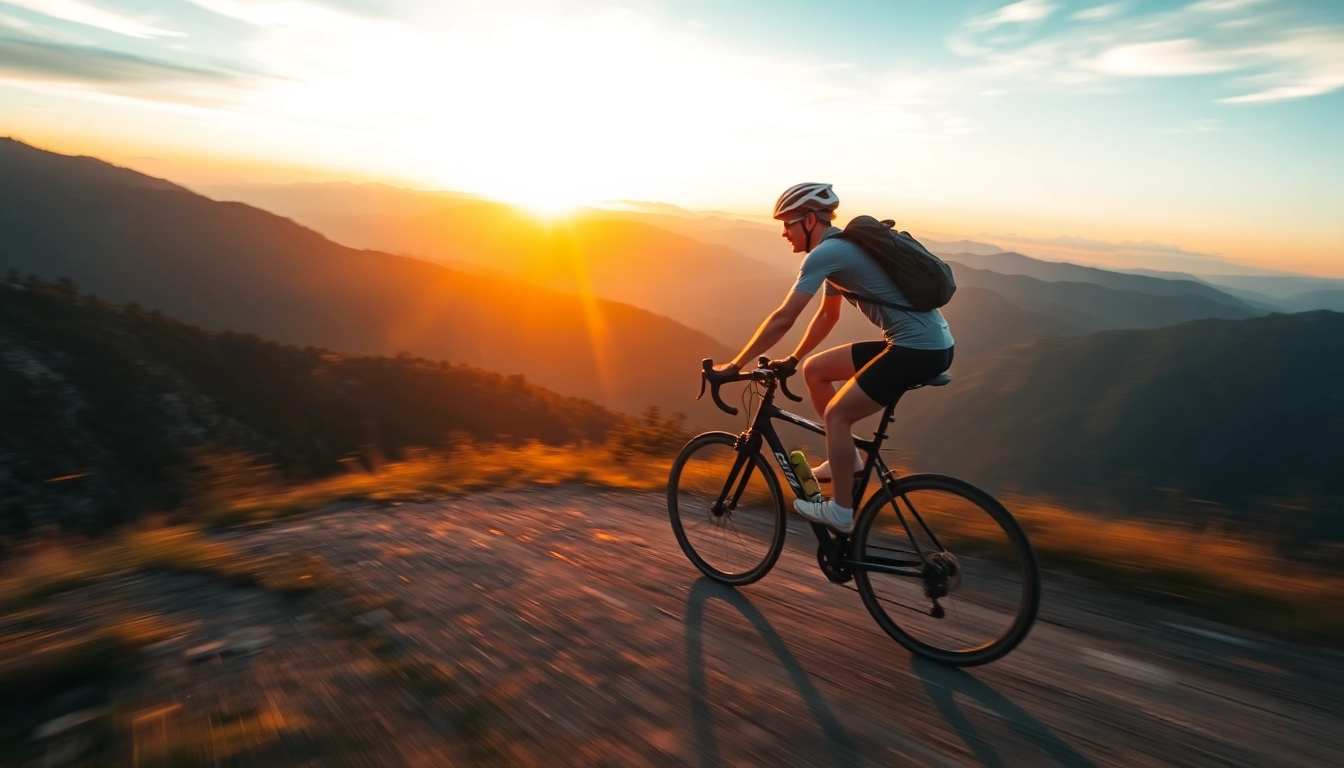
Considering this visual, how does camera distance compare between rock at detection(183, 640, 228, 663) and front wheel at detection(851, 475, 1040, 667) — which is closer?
rock at detection(183, 640, 228, 663)

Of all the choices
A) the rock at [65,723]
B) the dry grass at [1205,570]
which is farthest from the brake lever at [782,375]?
the rock at [65,723]

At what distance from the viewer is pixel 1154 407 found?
4286 inches

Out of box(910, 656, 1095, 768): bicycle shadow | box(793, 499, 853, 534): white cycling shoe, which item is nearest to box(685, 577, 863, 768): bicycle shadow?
box(910, 656, 1095, 768): bicycle shadow

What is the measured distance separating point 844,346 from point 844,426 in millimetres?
528

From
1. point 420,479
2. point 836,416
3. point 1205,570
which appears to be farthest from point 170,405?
point 1205,570

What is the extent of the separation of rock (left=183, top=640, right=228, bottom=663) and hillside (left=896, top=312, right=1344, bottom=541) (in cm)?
7905

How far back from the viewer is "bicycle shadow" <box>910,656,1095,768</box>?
2.64 metres

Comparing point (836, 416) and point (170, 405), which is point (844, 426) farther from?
point (170, 405)

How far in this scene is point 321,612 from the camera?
3.67 meters

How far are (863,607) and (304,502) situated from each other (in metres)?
4.45

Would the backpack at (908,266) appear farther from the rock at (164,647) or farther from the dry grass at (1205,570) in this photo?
the rock at (164,647)

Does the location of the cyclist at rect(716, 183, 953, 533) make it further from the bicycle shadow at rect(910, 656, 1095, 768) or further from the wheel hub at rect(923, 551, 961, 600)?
the bicycle shadow at rect(910, 656, 1095, 768)

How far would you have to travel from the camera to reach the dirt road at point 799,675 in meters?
2.68

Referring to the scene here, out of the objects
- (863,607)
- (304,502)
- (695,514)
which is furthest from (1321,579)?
(304,502)
